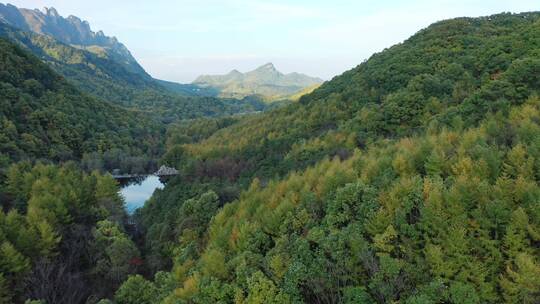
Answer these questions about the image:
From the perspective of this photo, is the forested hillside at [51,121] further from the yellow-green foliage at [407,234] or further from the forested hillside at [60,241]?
the yellow-green foliage at [407,234]

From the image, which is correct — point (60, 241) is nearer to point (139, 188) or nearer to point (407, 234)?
point (407, 234)

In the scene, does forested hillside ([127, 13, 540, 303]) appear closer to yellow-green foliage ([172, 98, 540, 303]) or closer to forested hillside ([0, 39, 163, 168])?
yellow-green foliage ([172, 98, 540, 303])

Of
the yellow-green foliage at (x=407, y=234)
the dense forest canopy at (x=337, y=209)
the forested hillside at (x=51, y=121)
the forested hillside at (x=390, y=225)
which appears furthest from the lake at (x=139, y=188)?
the yellow-green foliage at (x=407, y=234)

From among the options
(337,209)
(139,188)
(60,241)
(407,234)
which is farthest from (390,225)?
(139,188)

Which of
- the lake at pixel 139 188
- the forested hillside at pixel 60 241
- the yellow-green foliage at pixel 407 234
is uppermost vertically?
the yellow-green foliage at pixel 407 234

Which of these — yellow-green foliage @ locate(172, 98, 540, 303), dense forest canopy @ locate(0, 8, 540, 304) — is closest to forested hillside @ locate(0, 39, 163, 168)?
dense forest canopy @ locate(0, 8, 540, 304)

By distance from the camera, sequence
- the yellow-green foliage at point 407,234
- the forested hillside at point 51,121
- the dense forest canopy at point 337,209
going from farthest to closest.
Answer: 1. the forested hillside at point 51,121
2. the dense forest canopy at point 337,209
3. the yellow-green foliage at point 407,234

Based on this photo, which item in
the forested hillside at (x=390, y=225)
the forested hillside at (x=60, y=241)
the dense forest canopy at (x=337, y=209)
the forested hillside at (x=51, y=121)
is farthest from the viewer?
the forested hillside at (x=51, y=121)
